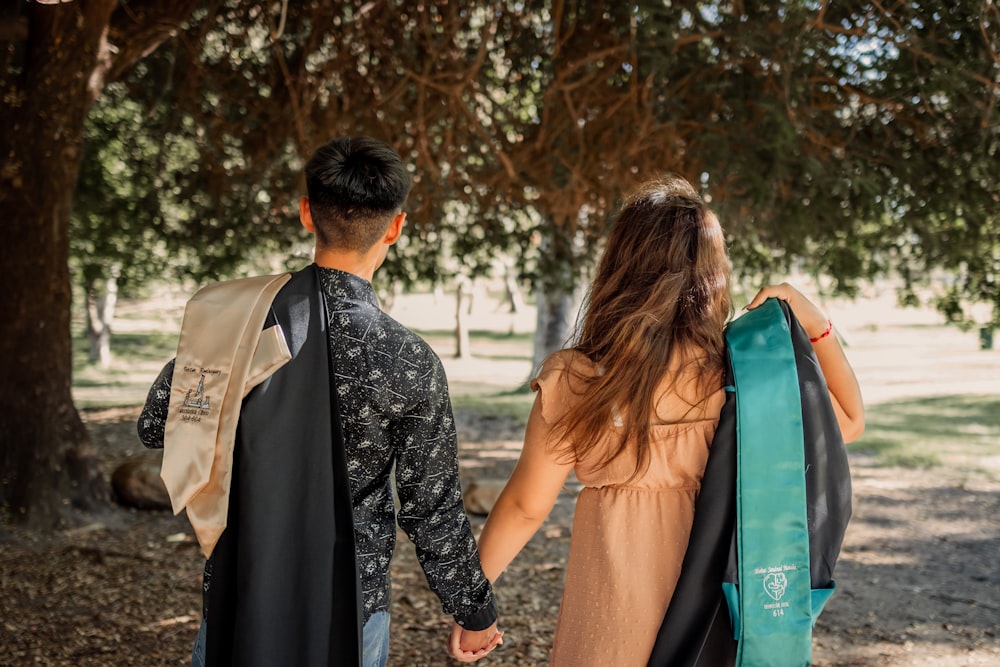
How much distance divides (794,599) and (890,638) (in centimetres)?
346

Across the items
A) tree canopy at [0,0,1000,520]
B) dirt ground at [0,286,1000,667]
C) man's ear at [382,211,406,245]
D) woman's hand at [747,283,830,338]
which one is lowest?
dirt ground at [0,286,1000,667]

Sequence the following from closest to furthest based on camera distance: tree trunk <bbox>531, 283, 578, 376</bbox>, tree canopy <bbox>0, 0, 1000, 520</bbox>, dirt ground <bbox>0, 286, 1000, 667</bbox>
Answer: dirt ground <bbox>0, 286, 1000, 667</bbox>, tree canopy <bbox>0, 0, 1000, 520</bbox>, tree trunk <bbox>531, 283, 578, 376</bbox>

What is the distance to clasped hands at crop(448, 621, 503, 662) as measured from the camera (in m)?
2.25

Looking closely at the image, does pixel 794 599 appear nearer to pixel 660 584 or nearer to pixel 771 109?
pixel 660 584

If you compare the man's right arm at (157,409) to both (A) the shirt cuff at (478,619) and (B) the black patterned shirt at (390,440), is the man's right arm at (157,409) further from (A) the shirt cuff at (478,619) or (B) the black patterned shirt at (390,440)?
(A) the shirt cuff at (478,619)

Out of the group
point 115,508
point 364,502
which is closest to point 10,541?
point 115,508

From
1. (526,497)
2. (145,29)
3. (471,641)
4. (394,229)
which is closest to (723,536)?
(526,497)

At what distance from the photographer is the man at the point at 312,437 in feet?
6.42

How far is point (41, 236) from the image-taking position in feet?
19.0

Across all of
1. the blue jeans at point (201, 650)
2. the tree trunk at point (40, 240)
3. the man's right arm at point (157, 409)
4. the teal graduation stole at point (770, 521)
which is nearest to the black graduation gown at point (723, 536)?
the teal graduation stole at point (770, 521)

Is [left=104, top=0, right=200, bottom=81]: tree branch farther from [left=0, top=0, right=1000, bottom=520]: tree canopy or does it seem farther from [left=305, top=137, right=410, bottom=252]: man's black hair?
[left=305, top=137, right=410, bottom=252]: man's black hair

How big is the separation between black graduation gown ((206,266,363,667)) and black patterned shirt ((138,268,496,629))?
→ 0.09 metres

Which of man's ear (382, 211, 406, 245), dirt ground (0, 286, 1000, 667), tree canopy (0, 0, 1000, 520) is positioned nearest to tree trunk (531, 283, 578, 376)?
tree canopy (0, 0, 1000, 520)

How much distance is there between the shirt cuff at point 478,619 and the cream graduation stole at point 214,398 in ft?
2.08
